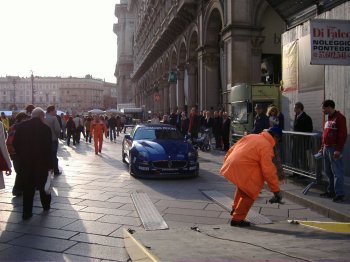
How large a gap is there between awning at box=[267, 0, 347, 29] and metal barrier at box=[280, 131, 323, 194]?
3490mm

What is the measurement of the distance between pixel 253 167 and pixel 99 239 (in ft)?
6.85

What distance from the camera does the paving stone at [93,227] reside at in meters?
5.78

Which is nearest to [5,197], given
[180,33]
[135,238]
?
[135,238]

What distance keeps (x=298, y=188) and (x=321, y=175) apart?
1.91 feet

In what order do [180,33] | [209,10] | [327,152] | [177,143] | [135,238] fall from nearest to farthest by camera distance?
[135,238], [327,152], [177,143], [209,10], [180,33]

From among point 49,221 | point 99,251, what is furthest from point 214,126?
point 99,251

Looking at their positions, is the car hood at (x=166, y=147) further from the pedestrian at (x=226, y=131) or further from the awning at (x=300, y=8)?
the pedestrian at (x=226, y=131)

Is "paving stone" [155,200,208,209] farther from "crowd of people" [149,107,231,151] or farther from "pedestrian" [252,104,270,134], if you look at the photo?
"crowd of people" [149,107,231,151]

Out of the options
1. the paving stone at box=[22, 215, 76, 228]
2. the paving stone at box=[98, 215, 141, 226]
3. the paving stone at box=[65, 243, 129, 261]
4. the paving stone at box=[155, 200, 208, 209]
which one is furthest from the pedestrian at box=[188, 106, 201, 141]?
the paving stone at box=[65, 243, 129, 261]

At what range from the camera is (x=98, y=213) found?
6.83m

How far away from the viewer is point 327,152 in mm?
7379

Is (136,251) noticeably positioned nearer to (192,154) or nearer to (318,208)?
(318,208)

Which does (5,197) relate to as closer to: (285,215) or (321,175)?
(285,215)

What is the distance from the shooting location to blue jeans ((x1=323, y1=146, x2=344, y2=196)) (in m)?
7.20
